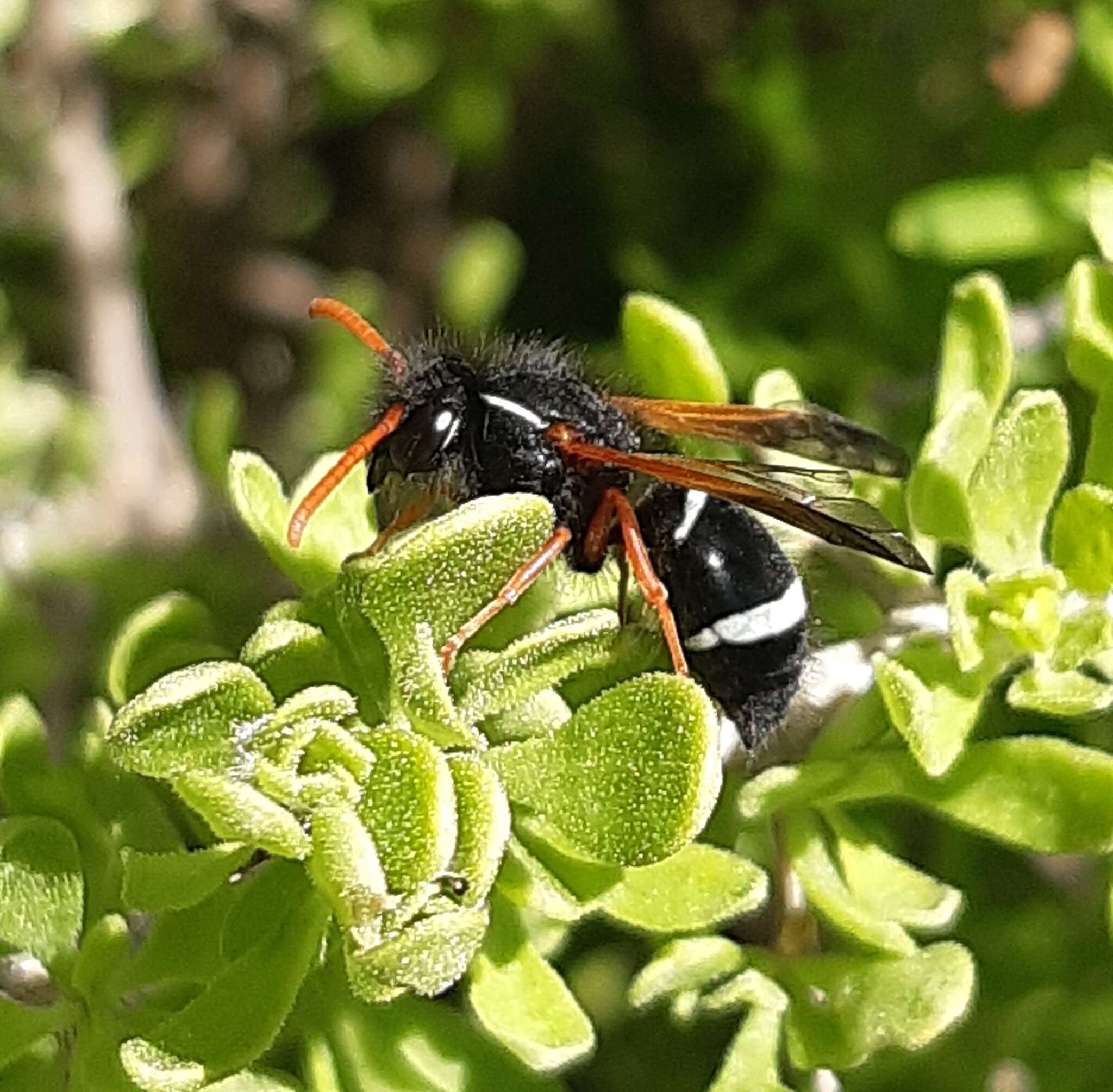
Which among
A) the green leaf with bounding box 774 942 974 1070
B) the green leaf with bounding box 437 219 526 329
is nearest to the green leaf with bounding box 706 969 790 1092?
the green leaf with bounding box 774 942 974 1070

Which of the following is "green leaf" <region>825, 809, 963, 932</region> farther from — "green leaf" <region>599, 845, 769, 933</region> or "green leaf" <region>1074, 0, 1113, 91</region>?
"green leaf" <region>1074, 0, 1113, 91</region>

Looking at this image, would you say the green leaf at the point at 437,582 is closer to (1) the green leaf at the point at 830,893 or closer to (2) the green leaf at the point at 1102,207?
(1) the green leaf at the point at 830,893

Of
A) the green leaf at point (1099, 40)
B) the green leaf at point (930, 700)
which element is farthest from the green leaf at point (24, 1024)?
the green leaf at point (1099, 40)

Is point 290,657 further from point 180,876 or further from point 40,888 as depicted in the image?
point 40,888

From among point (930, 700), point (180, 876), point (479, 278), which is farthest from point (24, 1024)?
point (479, 278)

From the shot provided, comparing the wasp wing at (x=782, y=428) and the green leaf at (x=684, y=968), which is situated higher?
the wasp wing at (x=782, y=428)

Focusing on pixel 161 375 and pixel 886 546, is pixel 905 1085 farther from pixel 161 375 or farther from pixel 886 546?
pixel 161 375

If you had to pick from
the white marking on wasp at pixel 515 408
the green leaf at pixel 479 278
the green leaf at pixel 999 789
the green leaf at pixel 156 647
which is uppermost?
the white marking on wasp at pixel 515 408
